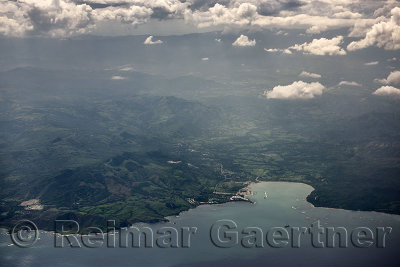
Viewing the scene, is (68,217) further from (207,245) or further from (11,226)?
(207,245)

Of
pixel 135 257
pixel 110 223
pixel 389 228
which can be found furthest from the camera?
pixel 110 223

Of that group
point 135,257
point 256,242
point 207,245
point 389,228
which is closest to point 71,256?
point 135,257

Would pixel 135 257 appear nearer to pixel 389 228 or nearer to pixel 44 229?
pixel 44 229

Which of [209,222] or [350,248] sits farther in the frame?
[209,222]

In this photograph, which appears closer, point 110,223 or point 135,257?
point 135,257

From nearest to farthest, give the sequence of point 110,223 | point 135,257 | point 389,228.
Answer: point 135,257 < point 389,228 < point 110,223

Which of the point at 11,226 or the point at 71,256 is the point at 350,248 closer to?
the point at 71,256

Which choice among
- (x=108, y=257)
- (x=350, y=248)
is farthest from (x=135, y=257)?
(x=350, y=248)
